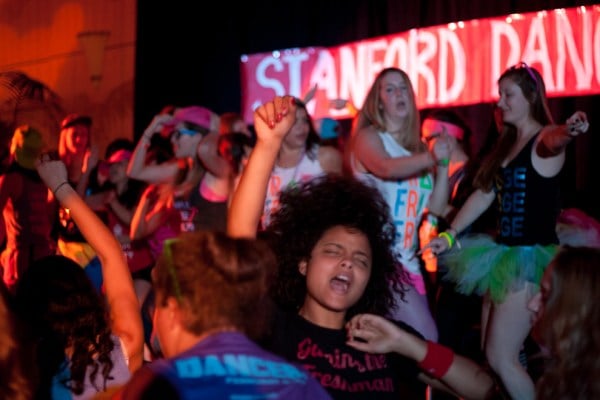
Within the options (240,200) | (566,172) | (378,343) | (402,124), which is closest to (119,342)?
(240,200)

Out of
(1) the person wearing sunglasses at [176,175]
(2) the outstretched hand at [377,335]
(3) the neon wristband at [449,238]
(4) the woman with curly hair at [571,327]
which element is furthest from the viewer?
(1) the person wearing sunglasses at [176,175]

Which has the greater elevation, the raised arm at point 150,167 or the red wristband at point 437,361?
the raised arm at point 150,167

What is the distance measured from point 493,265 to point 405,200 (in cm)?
72

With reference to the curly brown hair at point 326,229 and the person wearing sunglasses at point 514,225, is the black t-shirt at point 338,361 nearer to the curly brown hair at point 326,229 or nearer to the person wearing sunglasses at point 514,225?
the curly brown hair at point 326,229

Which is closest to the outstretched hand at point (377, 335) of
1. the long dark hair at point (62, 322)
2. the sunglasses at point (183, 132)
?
the long dark hair at point (62, 322)

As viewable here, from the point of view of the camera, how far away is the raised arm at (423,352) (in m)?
3.08

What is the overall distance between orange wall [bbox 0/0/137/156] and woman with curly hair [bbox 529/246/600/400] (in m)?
7.43

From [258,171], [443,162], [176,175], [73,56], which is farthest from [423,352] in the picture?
[73,56]

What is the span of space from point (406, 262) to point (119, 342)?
7.54 ft

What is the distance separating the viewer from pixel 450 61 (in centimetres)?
785

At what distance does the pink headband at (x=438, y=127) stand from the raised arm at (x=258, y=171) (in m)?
3.77

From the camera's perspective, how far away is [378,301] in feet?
11.8

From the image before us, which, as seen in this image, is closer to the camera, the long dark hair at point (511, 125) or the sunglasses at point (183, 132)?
the long dark hair at point (511, 125)

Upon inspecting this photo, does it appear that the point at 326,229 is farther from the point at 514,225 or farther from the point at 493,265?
the point at 514,225
